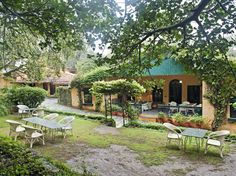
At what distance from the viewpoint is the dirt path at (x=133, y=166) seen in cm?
806

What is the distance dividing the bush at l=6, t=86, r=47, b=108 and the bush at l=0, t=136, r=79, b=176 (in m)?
14.6

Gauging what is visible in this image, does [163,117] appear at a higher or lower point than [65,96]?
lower

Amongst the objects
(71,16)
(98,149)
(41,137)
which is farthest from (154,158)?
(71,16)

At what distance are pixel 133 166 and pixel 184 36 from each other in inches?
190

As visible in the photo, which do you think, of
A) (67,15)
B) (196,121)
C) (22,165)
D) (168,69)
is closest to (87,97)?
(168,69)

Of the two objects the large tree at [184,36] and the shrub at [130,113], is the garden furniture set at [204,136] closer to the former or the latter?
the large tree at [184,36]

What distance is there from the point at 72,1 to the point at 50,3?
1.60 ft

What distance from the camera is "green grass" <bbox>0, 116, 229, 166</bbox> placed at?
31.4 ft

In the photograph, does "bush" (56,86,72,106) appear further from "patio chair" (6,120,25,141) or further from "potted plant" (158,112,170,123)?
"patio chair" (6,120,25,141)

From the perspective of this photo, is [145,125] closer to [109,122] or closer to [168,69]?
[109,122]

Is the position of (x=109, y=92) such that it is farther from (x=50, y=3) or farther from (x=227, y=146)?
(x=50, y=3)

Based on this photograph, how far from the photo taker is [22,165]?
170 inches

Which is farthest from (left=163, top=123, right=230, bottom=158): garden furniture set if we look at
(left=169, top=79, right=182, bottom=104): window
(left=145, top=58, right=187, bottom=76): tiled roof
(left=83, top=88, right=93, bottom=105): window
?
(left=83, top=88, right=93, bottom=105): window

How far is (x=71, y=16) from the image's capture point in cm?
482
